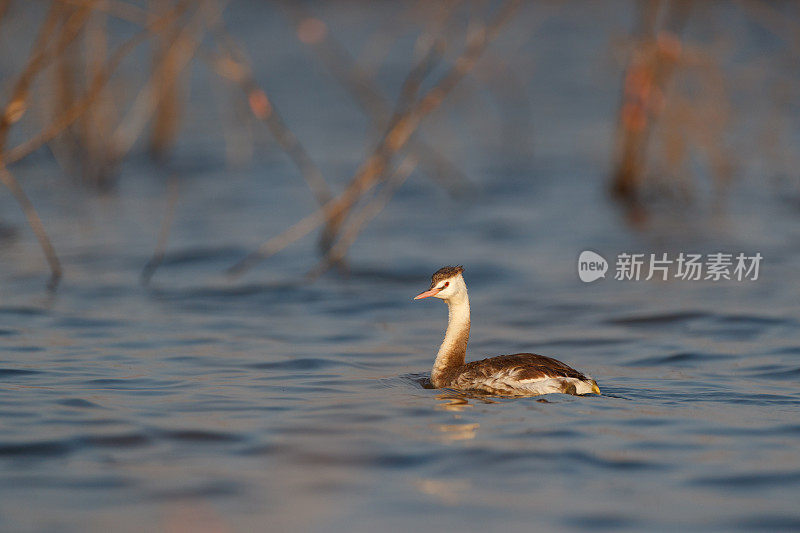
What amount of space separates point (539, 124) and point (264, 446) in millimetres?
17687

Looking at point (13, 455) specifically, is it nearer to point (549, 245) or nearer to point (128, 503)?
point (128, 503)

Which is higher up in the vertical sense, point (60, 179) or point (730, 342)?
point (60, 179)

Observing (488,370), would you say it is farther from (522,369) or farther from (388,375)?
(388,375)

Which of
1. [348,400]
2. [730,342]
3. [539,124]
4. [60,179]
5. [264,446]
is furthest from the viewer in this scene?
[539,124]

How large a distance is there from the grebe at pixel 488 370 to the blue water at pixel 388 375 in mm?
116

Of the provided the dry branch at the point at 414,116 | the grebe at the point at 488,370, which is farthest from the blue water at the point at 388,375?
the dry branch at the point at 414,116

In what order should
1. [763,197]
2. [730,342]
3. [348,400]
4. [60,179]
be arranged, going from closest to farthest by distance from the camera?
[348,400] < [730,342] < [763,197] < [60,179]

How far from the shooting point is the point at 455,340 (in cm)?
806

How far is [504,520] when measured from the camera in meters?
5.32

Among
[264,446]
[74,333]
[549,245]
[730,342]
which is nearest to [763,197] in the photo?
[549,245]

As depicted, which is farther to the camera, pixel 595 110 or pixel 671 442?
pixel 595 110

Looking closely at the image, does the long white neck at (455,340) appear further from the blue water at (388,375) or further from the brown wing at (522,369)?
the brown wing at (522,369)

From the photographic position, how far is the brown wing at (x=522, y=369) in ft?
23.9

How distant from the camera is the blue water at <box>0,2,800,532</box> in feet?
18.4
